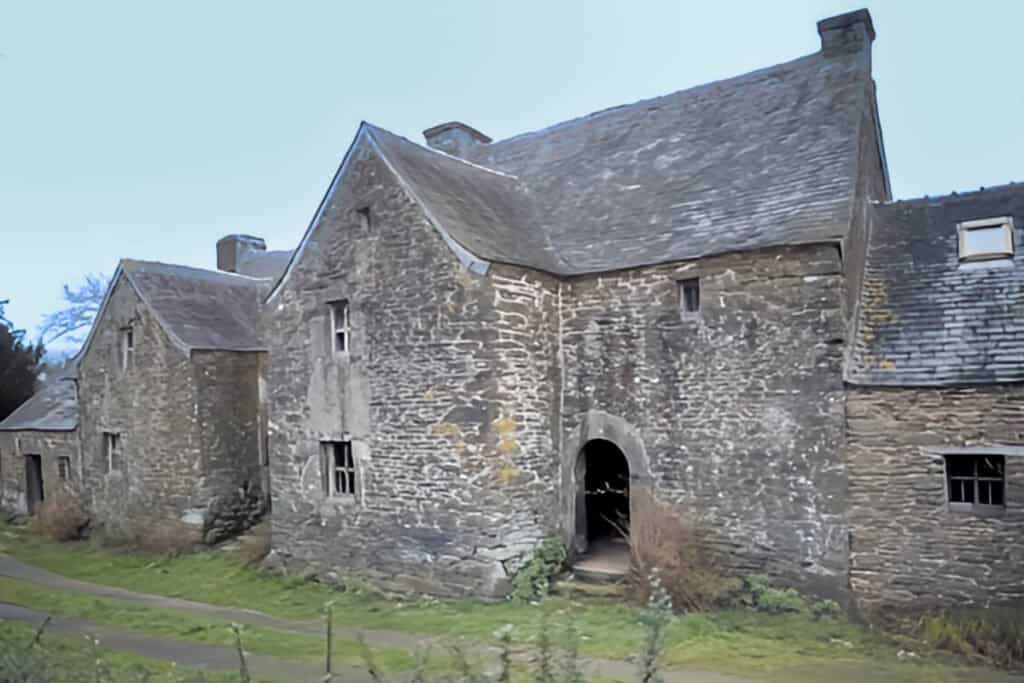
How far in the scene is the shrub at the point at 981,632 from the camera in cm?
856

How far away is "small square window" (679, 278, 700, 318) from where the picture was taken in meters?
12.1

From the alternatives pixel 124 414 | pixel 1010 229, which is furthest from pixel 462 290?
pixel 124 414

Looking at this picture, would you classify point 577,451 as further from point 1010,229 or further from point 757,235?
point 1010,229

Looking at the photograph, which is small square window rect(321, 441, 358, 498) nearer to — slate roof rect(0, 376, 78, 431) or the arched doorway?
the arched doorway

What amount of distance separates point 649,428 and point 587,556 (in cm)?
265

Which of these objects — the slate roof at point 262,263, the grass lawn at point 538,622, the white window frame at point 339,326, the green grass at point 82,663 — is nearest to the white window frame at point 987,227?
the grass lawn at point 538,622

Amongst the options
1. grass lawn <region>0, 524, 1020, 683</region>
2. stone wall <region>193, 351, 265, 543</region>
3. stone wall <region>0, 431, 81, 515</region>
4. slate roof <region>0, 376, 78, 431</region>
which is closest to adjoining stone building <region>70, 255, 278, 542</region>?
stone wall <region>193, 351, 265, 543</region>

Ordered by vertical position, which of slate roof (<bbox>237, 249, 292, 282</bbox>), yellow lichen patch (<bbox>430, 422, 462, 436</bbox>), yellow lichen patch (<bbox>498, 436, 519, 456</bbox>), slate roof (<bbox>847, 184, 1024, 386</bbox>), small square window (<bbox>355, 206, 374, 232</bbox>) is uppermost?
slate roof (<bbox>237, 249, 292, 282</bbox>)

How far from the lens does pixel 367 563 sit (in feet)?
42.3

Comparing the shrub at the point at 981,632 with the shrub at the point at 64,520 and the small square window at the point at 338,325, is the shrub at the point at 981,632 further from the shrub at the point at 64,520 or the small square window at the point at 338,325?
the shrub at the point at 64,520

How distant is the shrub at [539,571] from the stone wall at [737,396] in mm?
846

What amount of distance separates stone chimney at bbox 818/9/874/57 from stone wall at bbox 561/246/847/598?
225 inches

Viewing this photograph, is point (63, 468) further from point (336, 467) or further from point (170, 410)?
point (336, 467)

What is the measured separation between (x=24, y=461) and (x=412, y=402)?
54.7 feet
